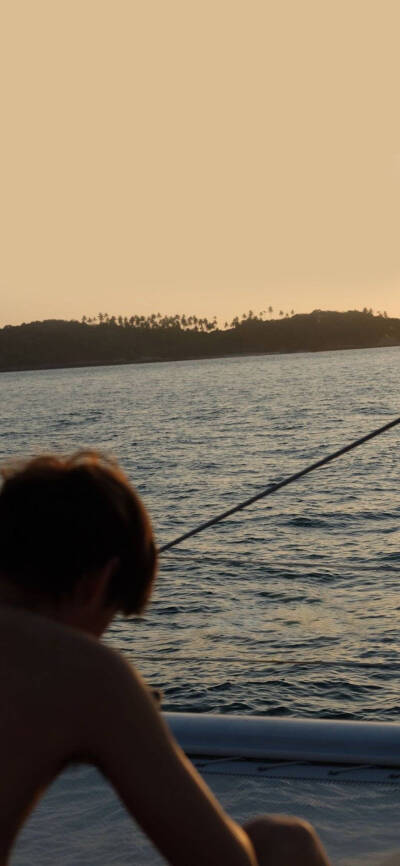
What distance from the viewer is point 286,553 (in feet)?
63.4

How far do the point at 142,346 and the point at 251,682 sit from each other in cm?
14769

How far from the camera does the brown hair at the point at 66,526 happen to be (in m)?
1.22

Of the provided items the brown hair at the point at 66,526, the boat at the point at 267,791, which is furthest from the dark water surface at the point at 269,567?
the boat at the point at 267,791

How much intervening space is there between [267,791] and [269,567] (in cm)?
1029

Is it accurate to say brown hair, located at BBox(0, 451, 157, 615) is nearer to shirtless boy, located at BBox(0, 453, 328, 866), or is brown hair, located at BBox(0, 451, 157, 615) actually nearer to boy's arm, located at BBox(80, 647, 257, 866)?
shirtless boy, located at BBox(0, 453, 328, 866)

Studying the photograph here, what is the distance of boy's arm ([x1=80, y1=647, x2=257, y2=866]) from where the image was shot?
1182 millimetres

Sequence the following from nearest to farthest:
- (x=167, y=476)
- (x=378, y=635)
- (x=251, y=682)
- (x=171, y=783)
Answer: (x=171, y=783) → (x=251, y=682) → (x=378, y=635) → (x=167, y=476)

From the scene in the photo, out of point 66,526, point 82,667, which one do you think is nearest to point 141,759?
point 82,667

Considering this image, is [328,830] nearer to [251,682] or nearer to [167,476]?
[251,682]

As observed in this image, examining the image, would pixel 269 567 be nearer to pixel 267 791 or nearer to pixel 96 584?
pixel 267 791

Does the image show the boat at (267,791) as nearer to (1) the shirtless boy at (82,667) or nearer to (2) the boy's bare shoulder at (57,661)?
(1) the shirtless boy at (82,667)

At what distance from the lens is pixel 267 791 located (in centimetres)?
294

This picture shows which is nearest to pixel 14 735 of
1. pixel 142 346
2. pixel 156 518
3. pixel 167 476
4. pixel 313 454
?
pixel 156 518

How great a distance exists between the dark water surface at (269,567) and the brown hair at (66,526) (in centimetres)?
26
